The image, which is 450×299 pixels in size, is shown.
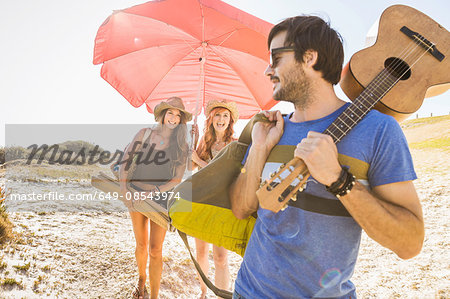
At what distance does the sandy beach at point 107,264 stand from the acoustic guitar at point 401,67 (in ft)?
14.1

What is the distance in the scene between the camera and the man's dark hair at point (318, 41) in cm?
150

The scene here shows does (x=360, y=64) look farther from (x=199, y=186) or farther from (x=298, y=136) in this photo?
(x=199, y=186)

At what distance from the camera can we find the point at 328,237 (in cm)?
119

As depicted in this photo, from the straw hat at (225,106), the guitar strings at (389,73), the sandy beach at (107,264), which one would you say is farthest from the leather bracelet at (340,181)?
the sandy beach at (107,264)

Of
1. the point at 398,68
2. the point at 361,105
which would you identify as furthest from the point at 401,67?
the point at 361,105

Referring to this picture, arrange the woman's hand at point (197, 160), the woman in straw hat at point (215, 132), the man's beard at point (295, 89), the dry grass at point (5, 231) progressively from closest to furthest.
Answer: the man's beard at point (295, 89), the woman's hand at point (197, 160), the woman in straw hat at point (215, 132), the dry grass at point (5, 231)

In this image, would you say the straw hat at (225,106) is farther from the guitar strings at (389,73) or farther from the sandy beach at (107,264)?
the sandy beach at (107,264)

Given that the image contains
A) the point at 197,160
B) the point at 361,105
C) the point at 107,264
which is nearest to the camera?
the point at 361,105

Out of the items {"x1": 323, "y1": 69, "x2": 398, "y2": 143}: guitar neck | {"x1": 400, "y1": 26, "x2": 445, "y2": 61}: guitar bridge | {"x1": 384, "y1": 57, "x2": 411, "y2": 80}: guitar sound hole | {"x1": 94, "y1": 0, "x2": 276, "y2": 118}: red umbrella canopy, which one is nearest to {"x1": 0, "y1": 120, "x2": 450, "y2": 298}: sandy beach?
{"x1": 94, "y1": 0, "x2": 276, "y2": 118}: red umbrella canopy

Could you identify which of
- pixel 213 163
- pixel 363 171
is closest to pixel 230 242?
pixel 213 163

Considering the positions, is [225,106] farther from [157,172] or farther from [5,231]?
[5,231]

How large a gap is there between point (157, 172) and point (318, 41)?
9.44 ft

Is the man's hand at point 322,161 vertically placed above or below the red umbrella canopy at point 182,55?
below

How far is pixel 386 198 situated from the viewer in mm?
1116
